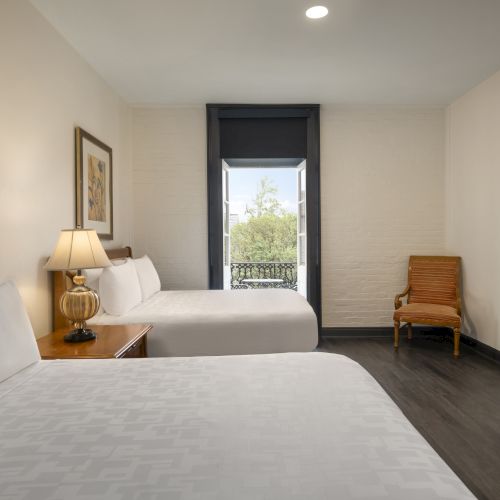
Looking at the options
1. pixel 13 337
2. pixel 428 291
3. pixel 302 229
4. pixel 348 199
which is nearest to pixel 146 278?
pixel 302 229

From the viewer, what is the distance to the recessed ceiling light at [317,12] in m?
2.97

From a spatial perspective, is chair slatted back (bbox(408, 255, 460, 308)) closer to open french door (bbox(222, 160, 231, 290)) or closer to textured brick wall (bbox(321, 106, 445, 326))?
textured brick wall (bbox(321, 106, 445, 326))

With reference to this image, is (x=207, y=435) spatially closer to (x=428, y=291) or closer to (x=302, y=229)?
(x=428, y=291)

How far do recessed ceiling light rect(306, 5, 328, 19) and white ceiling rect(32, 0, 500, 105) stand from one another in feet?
0.15

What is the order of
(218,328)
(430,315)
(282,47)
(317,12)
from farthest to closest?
(430,315)
(282,47)
(218,328)
(317,12)

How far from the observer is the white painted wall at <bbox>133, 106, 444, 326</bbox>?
517cm

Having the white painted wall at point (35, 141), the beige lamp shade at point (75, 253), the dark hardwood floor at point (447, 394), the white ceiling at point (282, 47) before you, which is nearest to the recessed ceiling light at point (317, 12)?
the white ceiling at point (282, 47)

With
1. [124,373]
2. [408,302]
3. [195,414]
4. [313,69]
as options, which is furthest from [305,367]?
[408,302]

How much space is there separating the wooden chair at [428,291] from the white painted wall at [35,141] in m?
3.38

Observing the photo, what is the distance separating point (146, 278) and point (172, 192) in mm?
1364

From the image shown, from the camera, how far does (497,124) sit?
4.23 m

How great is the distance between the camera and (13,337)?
186 centimetres

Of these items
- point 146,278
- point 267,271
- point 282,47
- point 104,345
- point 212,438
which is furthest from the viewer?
point 267,271

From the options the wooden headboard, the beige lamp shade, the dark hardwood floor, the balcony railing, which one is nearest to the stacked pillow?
the wooden headboard
